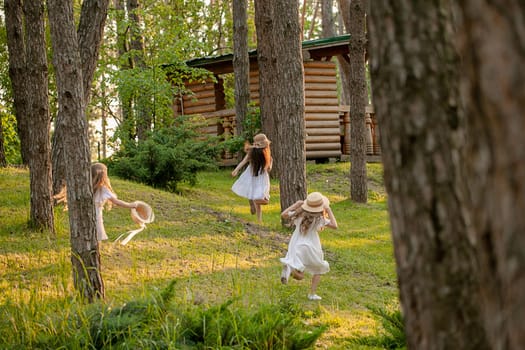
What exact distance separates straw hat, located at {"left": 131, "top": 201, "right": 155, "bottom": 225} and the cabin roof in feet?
50.0

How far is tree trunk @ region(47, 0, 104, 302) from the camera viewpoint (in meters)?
7.17

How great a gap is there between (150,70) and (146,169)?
8.28 metres

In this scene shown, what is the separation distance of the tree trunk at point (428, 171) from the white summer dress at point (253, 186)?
11485 millimetres

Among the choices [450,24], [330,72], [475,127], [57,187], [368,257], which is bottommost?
[368,257]

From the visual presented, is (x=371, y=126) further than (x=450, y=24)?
Yes

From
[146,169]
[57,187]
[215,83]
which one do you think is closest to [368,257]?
[57,187]

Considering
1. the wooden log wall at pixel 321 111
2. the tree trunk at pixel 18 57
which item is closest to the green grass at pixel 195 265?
the tree trunk at pixel 18 57

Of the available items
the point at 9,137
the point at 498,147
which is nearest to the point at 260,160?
the point at 498,147

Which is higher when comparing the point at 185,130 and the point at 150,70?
the point at 150,70

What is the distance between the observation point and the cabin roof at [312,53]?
22.9 metres

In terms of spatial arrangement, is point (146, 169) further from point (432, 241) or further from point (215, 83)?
point (432, 241)

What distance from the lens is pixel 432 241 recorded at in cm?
260

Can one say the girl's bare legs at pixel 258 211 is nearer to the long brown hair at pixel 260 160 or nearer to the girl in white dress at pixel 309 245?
the long brown hair at pixel 260 160

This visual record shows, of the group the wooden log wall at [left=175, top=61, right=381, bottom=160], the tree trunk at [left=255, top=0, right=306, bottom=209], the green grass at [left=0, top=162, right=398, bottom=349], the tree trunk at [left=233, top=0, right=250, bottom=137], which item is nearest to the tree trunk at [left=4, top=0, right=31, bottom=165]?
the green grass at [left=0, top=162, right=398, bottom=349]
